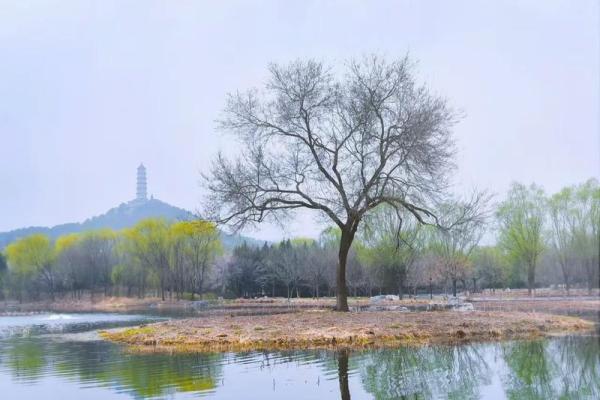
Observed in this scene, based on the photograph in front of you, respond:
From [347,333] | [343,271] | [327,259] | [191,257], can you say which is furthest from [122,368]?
[191,257]

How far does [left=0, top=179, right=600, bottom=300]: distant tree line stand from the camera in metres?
11.2

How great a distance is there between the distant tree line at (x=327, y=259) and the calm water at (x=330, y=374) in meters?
1.52

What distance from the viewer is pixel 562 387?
8531 millimetres

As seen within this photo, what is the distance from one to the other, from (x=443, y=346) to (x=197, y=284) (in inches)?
3254

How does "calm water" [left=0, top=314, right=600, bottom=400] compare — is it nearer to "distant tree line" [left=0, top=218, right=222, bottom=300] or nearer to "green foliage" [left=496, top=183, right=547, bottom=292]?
"green foliage" [left=496, top=183, right=547, bottom=292]

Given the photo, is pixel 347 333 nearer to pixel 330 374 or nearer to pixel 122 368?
pixel 330 374

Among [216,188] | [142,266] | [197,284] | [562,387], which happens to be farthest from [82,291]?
[562,387]

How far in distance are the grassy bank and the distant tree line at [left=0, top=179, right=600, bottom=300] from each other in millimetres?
3626

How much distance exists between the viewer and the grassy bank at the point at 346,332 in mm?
16500

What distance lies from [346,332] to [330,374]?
5519 mm

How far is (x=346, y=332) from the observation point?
1700 cm

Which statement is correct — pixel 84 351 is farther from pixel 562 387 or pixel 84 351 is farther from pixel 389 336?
pixel 562 387

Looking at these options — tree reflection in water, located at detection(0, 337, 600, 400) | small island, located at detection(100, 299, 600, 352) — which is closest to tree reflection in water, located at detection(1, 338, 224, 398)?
tree reflection in water, located at detection(0, 337, 600, 400)

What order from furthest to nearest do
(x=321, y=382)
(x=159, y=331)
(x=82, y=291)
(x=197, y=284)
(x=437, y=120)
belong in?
(x=82, y=291) → (x=197, y=284) → (x=437, y=120) → (x=159, y=331) → (x=321, y=382)
